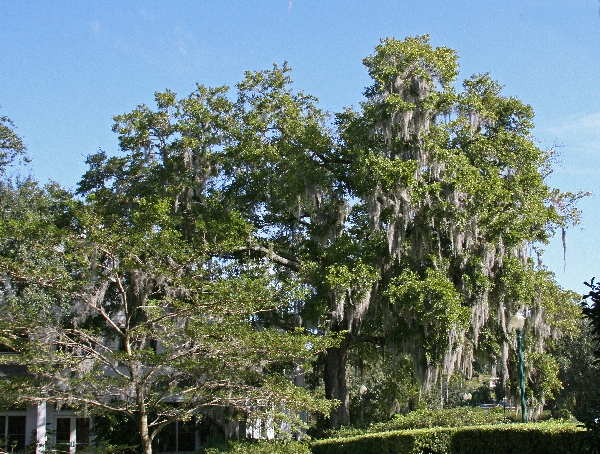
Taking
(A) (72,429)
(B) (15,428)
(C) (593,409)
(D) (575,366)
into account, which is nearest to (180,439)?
(A) (72,429)

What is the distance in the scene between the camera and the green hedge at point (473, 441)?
1002 centimetres

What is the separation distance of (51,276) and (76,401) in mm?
2354

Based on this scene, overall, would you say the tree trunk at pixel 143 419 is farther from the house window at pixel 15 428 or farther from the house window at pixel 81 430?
the house window at pixel 15 428

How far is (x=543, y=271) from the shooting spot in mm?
19234

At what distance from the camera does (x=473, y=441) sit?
1220cm

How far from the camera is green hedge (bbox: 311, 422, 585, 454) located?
1002 centimetres

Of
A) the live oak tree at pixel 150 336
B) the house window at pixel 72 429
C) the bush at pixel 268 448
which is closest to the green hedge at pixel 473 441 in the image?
the bush at pixel 268 448

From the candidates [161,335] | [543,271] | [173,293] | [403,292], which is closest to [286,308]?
[403,292]

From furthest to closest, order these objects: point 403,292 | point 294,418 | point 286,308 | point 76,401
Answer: point 286,308 < point 403,292 < point 294,418 < point 76,401

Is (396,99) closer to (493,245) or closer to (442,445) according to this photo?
(493,245)

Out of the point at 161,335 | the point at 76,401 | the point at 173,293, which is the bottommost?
the point at 76,401

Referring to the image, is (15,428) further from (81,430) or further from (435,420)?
(435,420)

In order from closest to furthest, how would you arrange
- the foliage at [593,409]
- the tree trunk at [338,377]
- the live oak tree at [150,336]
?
the foliage at [593,409] < the live oak tree at [150,336] < the tree trunk at [338,377]

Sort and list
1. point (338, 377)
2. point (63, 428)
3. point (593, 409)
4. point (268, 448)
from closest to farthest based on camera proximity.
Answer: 1. point (593, 409)
2. point (268, 448)
3. point (338, 377)
4. point (63, 428)
